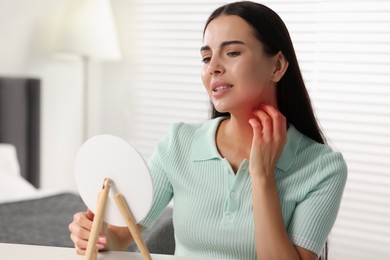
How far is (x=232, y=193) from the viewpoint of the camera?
1491 millimetres

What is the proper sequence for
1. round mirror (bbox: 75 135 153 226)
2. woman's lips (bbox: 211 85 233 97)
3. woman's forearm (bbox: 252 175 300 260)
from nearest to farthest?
round mirror (bbox: 75 135 153 226) → woman's forearm (bbox: 252 175 300 260) → woman's lips (bbox: 211 85 233 97)

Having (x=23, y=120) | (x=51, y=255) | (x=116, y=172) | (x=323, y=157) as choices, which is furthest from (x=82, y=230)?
(x=23, y=120)

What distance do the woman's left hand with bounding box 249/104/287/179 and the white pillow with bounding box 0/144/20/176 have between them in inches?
101

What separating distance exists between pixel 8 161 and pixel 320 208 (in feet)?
8.96

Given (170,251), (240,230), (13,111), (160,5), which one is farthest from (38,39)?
(240,230)

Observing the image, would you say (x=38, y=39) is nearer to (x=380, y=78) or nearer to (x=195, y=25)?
(x=195, y=25)

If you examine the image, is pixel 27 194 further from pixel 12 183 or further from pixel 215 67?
pixel 215 67

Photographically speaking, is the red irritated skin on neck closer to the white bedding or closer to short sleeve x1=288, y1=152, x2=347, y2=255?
short sleeve x1=288, y1=152, x2=347, y2=255

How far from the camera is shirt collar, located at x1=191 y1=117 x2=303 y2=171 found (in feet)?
4.96

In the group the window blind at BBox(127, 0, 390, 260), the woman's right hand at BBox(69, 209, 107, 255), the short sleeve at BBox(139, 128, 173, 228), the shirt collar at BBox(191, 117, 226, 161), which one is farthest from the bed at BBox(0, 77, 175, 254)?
the window blind at BBox(127, 0, 390, 260)

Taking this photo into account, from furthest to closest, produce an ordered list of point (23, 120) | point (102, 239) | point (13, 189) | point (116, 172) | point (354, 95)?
point (23, 120) < point (354, 95) < point (13, 189) < point (102, 239) < point (116, 172)

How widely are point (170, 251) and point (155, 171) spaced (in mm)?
280

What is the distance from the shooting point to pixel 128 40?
15.0 feet

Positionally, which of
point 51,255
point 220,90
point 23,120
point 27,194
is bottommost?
point 27,194
